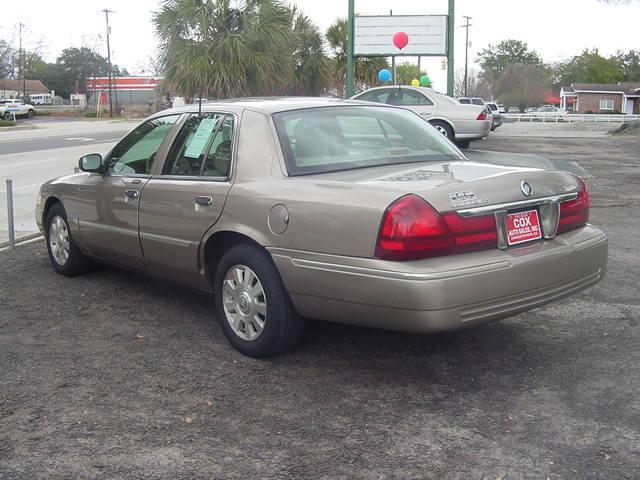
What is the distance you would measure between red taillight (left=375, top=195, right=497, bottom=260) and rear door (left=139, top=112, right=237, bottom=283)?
48.8 inches

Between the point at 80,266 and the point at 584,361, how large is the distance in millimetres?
4064

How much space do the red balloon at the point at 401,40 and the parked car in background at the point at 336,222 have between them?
1633 cm

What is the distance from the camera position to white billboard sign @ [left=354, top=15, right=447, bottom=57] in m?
20.8

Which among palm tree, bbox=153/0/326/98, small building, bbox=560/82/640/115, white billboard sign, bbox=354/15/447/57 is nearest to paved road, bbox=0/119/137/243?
palm tree, bbox=153/0/326/98

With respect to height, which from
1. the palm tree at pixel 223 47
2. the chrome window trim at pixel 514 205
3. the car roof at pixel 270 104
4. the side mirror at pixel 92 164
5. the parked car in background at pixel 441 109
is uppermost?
the palm tree at pixel 223 47

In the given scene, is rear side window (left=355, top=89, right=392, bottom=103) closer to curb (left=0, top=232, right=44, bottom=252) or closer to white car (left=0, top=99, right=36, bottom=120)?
curb (left=0, top=232, right=44, bottom=252)

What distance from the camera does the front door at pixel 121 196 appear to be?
213 inches

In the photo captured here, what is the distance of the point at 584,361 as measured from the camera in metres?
4.37

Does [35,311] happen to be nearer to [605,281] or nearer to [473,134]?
[605,281]

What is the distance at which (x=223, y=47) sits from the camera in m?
17.8

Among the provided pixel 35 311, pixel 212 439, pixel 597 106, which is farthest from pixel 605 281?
pixel 597 106

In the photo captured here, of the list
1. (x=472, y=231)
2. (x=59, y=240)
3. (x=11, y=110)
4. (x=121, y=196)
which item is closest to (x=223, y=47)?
(x=59, y=240)

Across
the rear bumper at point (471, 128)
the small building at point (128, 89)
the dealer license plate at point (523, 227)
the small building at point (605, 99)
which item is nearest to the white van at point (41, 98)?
the small building at point (128, 89)

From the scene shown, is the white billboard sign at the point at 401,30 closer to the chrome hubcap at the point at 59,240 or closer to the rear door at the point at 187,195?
the chrome hubcap at the point at 59,240
